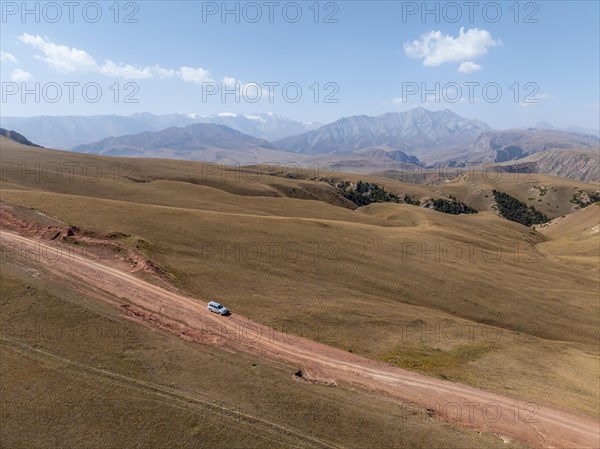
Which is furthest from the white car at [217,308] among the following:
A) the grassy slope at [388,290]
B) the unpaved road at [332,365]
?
the grassy slope at [388,290]

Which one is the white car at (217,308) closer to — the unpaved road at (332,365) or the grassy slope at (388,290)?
the unpaved road at (332,365)

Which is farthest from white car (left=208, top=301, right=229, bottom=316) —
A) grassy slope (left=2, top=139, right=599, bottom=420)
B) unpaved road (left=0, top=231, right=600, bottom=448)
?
grassy slope (left=2, top=139, right=599, bottom=420)

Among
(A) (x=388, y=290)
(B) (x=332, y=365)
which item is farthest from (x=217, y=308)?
(A) (x=388, y=290)

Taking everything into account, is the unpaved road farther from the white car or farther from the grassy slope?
the grassy slope

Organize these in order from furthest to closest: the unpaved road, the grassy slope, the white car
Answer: the grassy slope < the white car < the unpaved road

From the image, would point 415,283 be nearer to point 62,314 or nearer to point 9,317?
point 62,314
